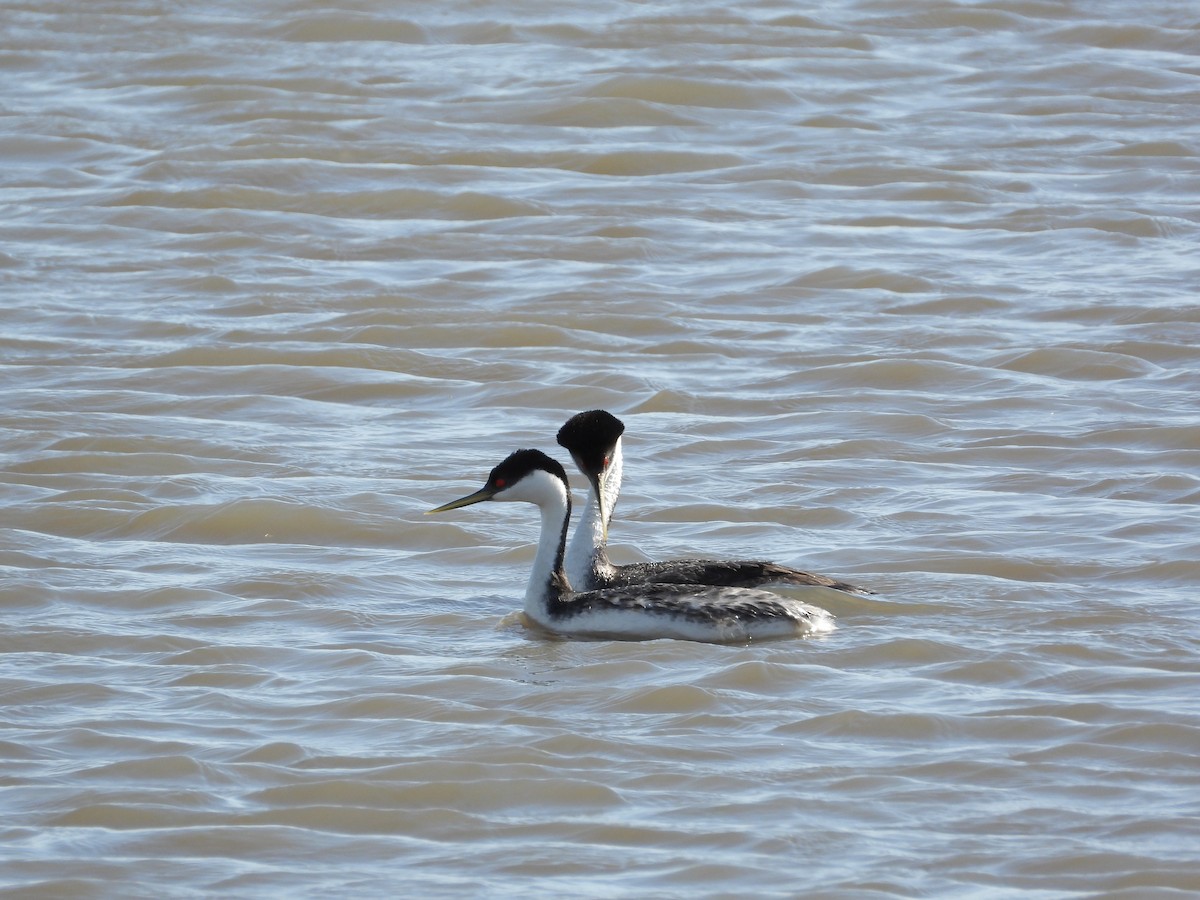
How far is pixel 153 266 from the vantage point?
1402 cm

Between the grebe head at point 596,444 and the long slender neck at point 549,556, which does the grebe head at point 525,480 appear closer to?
the long slender neck at point 549,556

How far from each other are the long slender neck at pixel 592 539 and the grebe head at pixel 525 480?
0.22m

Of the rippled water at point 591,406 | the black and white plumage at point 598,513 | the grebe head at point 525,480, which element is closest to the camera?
the rippled water at point 591,406

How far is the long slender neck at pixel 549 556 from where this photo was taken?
888 cm

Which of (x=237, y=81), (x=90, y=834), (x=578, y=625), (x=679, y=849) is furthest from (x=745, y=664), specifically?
(x=237, y=81)

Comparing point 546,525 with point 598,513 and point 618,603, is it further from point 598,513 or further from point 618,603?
point 618,603

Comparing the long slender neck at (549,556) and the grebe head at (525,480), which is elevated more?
the grebe head at (525,480)

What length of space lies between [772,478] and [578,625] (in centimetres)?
203

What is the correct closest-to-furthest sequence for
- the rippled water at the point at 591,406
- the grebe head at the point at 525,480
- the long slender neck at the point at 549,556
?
Answer: the rippled water at the point at 591,406
the long slender neck at the point at 549,556
the grebe head at the point at 525,480

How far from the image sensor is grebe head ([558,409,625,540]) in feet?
30.6

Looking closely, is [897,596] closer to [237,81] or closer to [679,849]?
[679,849]

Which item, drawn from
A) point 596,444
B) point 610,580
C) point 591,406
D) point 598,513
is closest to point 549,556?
point 610,580

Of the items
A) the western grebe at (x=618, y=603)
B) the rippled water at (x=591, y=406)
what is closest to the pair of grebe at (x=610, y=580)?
the western grebe at (x=618, y=603)

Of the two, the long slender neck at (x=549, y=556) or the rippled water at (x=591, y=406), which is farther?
the long slender neck at (x=549, y=556)
